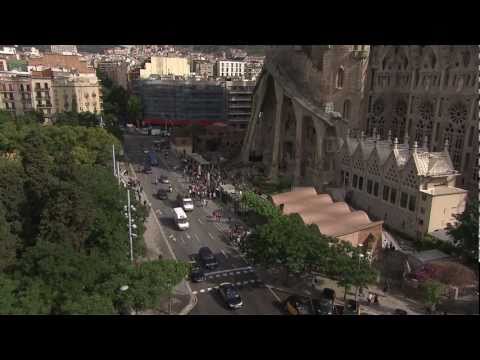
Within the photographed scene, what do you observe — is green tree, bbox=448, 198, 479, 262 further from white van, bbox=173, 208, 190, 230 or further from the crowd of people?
the crowd of people

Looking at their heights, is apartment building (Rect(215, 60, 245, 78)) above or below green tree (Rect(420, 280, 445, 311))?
above

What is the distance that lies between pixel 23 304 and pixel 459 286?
87.6 feet

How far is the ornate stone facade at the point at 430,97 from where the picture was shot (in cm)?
4597

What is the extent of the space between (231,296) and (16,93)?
65.1m

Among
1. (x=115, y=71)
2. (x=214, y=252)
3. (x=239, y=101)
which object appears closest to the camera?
(x=214, y=252)

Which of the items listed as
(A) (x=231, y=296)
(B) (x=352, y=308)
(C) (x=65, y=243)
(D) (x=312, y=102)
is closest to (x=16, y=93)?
(D) (x=312, y=102)

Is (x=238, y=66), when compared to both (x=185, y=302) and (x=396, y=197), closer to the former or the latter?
(x=396, y=197)


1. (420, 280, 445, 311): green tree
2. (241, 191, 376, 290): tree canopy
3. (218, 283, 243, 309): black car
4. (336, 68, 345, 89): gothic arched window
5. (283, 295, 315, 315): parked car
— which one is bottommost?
(218, 283, 243, 309): black car

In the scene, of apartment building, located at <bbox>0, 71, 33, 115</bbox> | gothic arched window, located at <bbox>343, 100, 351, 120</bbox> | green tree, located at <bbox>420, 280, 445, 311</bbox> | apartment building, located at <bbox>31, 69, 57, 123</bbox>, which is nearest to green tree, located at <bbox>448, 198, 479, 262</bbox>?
green tree, located at <bbox>420, 280, 445, 311</bbox>

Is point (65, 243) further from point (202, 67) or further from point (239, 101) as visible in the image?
point (202, 67)

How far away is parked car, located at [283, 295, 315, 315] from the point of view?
27266 millimetres

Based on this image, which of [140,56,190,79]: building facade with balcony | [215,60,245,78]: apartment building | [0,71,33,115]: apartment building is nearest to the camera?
[0,71,33,115]: apartment building

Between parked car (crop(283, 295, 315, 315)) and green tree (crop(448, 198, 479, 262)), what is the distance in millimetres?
12507

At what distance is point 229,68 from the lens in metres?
139
